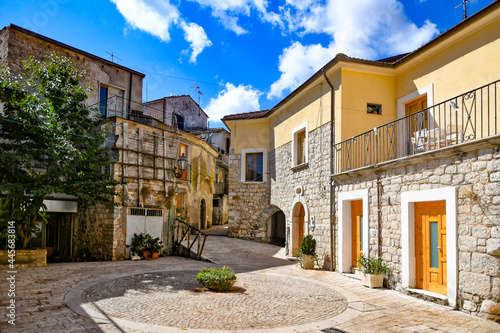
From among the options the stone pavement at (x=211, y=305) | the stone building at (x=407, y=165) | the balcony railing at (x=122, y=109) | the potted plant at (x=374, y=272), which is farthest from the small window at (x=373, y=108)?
the balcony railing at (x=122, y=109)

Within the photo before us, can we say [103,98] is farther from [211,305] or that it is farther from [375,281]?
[375,281]

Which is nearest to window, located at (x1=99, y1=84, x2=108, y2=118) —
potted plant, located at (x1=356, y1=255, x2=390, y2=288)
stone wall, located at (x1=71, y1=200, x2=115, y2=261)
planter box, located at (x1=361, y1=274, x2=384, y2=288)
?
stone wall, located at (x1=71, y1=200, x2=115, y2=261)

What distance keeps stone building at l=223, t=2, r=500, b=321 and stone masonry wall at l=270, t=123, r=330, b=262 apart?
0.06 meters

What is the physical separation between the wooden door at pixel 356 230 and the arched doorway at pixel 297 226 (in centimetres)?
384

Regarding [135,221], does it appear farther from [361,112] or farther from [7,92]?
[361,112]

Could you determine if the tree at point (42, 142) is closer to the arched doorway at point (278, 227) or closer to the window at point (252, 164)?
the window at point (252, 164)

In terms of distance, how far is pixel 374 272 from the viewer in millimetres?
8812

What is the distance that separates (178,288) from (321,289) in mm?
3268

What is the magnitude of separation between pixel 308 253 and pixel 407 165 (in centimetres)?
475

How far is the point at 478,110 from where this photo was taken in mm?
9094

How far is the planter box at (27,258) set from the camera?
35.2 ft

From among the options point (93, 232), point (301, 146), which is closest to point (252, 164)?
point (301, 146)

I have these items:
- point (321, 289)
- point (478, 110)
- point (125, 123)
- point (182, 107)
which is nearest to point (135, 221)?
point (125, 123)

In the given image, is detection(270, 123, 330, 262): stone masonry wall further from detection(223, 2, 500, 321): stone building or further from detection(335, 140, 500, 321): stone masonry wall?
detection(335, 140, 500, 321): stone masonry wall
